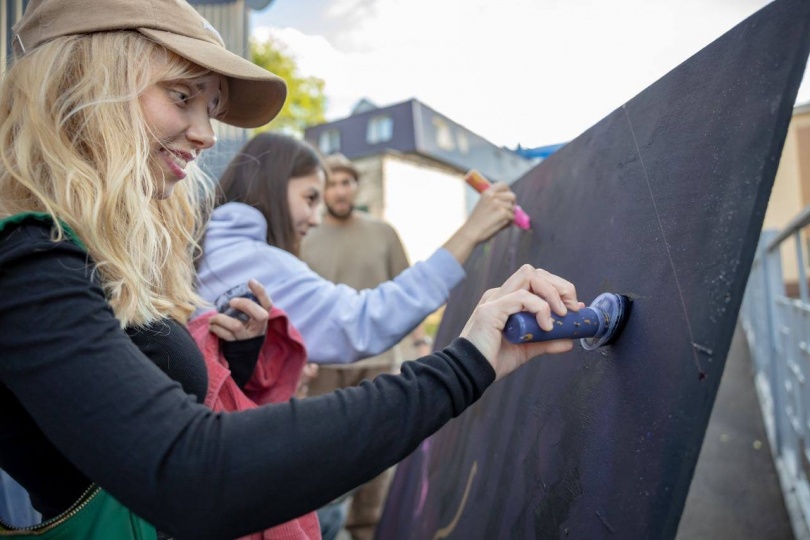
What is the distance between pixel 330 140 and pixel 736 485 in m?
12.9

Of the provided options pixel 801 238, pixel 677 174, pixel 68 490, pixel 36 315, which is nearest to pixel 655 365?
pixel 677 174

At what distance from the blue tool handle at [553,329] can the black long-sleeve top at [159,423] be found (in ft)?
0.48

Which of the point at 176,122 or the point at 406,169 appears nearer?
the point at 176,122

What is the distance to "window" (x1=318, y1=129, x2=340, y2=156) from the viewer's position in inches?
554

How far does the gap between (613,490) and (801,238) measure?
5.74 ft

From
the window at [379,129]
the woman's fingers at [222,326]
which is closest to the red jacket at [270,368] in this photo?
the woman's fingers at [222,326]

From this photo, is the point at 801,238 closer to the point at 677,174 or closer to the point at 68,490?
the point at 677,174

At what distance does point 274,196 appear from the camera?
182cm

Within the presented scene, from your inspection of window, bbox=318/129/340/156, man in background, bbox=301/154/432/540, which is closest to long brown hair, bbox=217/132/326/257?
man in background, bbox=301/154/432/540

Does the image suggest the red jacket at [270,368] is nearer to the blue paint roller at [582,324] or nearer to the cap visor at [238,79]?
the cap visor at [238,79]

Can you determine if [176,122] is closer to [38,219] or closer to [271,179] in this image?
[38,219]

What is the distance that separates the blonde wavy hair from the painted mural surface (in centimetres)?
62

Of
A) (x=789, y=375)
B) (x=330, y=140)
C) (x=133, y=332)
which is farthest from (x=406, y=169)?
(x=133, y=332)

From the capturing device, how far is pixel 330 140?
1419 centimetres
